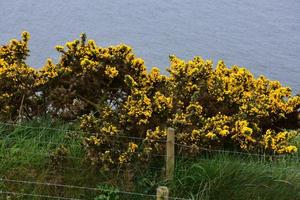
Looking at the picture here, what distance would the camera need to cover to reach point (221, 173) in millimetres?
4879

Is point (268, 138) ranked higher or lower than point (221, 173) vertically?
higher

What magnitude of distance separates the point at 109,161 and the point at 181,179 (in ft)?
2.04

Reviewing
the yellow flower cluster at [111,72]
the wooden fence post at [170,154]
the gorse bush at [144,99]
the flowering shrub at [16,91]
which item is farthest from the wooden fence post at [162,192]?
the flowering shrub at [16,91]

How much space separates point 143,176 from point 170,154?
1.12 feet

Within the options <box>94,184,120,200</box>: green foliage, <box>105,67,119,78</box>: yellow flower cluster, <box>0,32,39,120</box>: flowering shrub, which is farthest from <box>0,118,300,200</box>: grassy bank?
<box>105,67,119,78</box>: yellow flower cluster

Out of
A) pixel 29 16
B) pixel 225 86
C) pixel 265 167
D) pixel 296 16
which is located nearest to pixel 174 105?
pixel 225 86

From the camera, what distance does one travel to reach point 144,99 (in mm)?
5250

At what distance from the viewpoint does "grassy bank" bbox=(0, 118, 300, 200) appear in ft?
15.9

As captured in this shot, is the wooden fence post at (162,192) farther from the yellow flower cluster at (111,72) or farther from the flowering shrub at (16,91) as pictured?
the flowering shrub at (16,91)

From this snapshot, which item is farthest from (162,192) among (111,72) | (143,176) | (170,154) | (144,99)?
(111,72)

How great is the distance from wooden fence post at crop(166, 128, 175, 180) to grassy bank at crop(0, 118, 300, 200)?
82 mm

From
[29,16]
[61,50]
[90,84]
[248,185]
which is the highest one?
[29,16]

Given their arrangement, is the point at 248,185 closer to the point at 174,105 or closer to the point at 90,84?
the point at 174,105

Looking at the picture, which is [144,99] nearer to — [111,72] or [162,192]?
[111,72]
